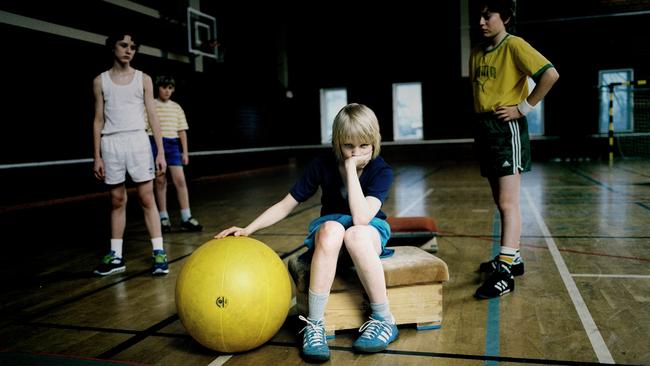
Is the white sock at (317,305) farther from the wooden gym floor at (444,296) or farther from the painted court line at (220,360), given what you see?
the painted court line at (220,360)

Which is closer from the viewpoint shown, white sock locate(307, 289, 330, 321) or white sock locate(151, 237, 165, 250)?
white sock locate(307, 289, 330, 321)

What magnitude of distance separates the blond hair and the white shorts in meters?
1.68

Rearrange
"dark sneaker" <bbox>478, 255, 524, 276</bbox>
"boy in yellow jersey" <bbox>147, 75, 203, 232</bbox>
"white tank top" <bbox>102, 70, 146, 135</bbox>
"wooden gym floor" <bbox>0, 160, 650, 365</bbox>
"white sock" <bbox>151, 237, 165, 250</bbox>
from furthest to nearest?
"boy in yellow jersey" <bbox>147, 75, 203, 232</bbox>
"white sock" <bbox>151, 237, 165, 250</bbox>
"white tank top" <bbox>102, 70, 146, 135</bbox>
"dark sneaker" <bbox>478, 255, 524, 276</bbox>
"wooden gym floor" <bbox>0, 160, 650, 365</bbox>

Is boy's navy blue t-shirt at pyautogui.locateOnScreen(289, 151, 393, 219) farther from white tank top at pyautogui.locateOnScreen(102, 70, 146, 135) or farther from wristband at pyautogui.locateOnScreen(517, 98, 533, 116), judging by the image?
white tank top at pyautogui.locateOnScreen(102, 70, 146, 135)

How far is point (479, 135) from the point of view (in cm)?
280

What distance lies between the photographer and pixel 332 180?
2258 millimetres

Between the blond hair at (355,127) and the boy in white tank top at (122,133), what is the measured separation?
1702 millimetres

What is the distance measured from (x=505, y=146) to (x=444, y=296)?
851 mm

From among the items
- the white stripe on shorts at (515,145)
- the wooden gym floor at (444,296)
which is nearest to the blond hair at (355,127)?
the wooden gym floor at (444,296)

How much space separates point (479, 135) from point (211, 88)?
32.9 ft

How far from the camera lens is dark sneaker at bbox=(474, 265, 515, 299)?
2.58 m

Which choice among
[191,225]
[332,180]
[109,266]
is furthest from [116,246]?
[332,180]

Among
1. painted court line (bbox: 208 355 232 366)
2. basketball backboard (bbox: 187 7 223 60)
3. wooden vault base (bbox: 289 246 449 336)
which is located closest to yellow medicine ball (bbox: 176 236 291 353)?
painted court line (bbox: 208 355 232 366)

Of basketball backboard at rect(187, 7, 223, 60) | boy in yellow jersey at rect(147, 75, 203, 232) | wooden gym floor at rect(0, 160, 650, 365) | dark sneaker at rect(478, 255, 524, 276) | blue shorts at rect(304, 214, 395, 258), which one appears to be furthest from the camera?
basketball backboard at rect(187, 7, 223, 60)
